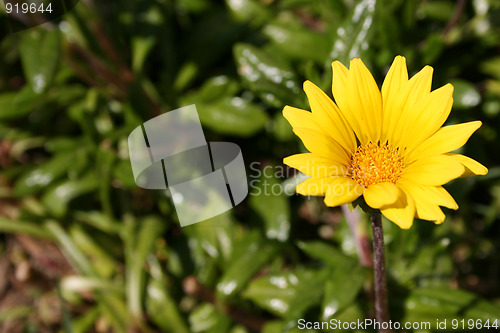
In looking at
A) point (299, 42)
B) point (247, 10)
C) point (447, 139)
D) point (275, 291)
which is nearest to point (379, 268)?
point (447, 139)

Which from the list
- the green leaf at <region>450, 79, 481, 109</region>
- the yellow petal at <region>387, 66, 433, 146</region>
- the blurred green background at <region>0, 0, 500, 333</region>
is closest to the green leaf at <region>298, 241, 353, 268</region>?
the blurred green background at <region>0, 0, 500, 333</region>

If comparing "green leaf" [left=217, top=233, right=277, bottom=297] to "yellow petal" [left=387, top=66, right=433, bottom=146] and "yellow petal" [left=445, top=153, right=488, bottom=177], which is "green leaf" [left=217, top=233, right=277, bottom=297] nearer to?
"yellow petal" [left=387, top=66, right=433, bottom=146]

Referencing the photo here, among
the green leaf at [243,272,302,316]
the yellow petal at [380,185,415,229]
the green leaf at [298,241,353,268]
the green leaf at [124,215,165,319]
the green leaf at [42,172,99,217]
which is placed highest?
the yellow petal at [380,185,415,229]

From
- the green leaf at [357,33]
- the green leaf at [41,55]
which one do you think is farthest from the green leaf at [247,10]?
the green leaf at [41,55]

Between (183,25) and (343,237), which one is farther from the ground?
(183,25)

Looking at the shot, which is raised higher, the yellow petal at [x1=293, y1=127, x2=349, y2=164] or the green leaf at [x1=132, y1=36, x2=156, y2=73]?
the yellow petal at [x1=293, y1=127, x2=349, y2=164]

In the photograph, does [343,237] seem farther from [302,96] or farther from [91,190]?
[91,190]

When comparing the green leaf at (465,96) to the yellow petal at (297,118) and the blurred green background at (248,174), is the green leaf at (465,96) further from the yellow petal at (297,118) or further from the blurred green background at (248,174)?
the yellow petal at (297,118)

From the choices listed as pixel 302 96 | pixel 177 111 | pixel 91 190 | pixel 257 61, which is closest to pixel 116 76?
pixel 177 111
